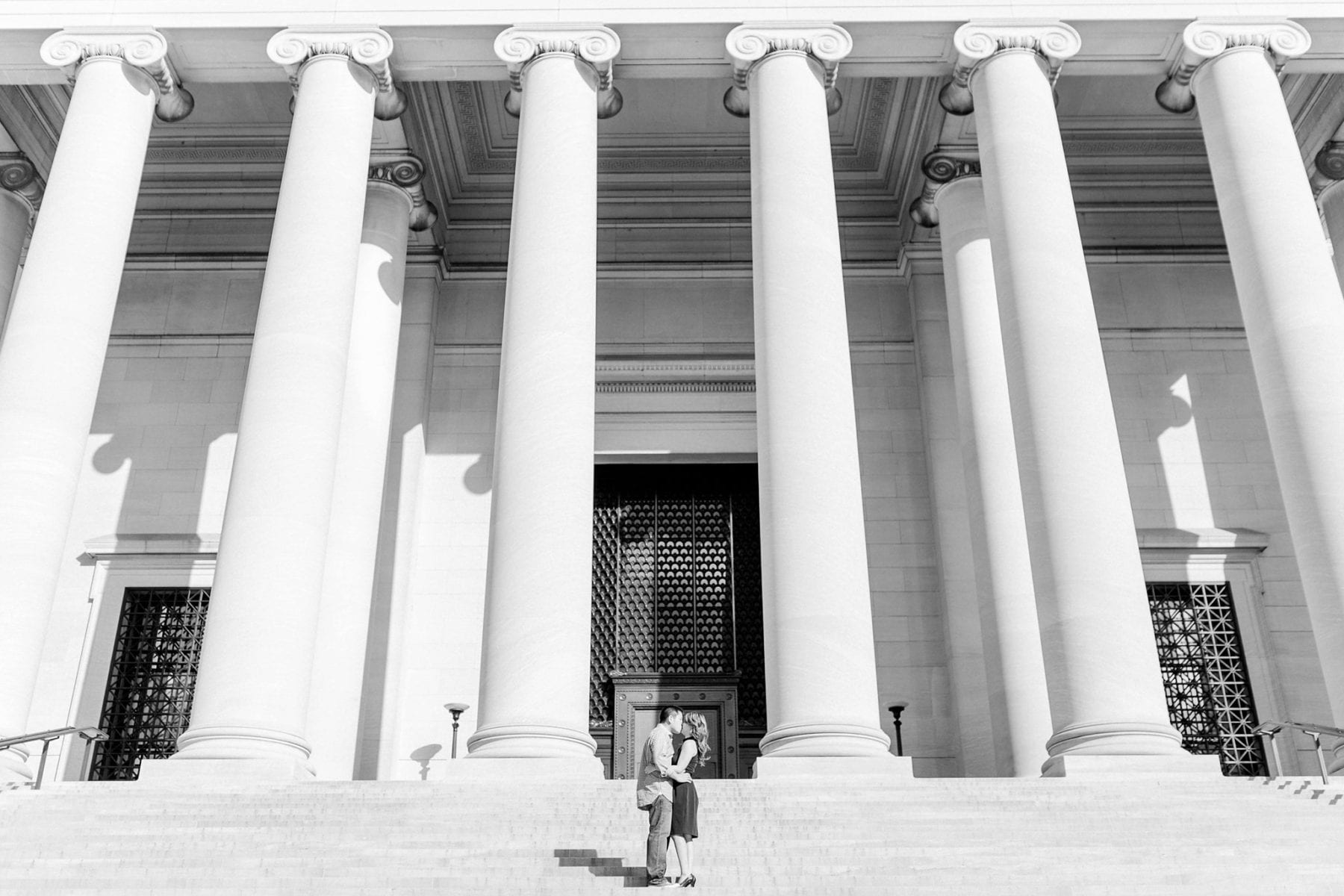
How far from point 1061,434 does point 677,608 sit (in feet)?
48.5

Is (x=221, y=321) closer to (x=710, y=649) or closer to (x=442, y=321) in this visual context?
(x=442, y=321)

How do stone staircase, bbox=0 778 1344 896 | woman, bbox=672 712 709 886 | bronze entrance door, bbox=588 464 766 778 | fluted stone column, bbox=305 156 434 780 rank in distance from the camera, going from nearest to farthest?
woman, bbox=672 712 709 886
stone staircase, bbox=0 778 1344 896
fluted stone column, bbox=305 156 434 780
bronze entrance door, bbox=588 464 766 778

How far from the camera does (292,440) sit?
23594 millimetres

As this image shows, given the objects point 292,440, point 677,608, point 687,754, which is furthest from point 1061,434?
point 677,608

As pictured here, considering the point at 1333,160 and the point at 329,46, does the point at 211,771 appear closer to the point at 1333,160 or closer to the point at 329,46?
the point at 329,46

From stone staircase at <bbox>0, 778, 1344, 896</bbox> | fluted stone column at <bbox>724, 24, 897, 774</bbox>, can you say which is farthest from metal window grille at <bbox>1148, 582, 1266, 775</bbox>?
fluted stone column at <bbox>724, 24, 897, 774</bbox>

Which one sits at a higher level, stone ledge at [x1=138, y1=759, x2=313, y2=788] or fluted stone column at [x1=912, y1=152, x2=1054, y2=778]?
fluted stone column at [x1=912, y1=152, x2=1054, y2=778]

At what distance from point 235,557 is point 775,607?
986cm

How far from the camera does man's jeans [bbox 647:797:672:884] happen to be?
13.8 meters

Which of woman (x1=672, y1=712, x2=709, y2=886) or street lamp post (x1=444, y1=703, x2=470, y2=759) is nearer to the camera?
woman (x1=672, y1=712, x2=709, y2=886)

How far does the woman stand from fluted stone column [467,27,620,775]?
7.22 meters

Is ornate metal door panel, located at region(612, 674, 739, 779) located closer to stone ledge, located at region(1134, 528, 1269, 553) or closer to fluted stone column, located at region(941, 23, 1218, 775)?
stone ledge, located at region(1134, 528, 1269, 553)

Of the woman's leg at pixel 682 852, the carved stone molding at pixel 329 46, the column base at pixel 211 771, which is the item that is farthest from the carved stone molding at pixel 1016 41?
the column base at pixel 211 771

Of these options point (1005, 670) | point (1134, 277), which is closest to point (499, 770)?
point (1005, 670)
